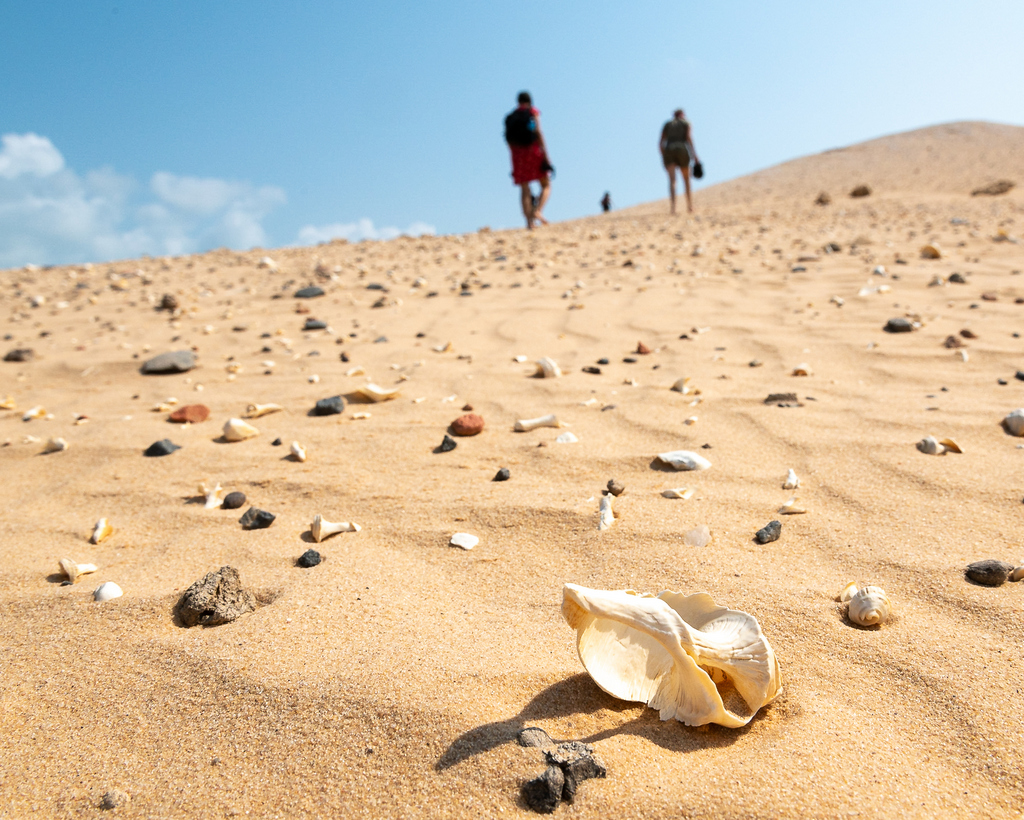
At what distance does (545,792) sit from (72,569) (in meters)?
1.24

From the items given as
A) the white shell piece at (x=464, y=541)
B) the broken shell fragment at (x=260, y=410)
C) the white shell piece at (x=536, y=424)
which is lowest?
the white shell piece at (x=464, y=541)

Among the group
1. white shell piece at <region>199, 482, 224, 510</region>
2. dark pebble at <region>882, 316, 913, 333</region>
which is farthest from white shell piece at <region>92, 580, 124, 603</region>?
dark pebble at <region>882, 316, 913, 333</region>

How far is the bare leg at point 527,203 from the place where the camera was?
27.9 feet

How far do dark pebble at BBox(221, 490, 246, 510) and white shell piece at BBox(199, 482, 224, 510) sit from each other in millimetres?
24

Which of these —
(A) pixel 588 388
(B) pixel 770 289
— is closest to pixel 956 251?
(B) pixel 770 289

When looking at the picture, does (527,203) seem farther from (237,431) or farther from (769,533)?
(769,533)

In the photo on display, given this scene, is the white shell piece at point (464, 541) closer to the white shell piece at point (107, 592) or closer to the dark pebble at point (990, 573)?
the white shell piece at point (107, 592)

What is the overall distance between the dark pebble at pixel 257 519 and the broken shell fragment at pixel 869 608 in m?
1.37

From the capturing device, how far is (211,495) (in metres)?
1.89

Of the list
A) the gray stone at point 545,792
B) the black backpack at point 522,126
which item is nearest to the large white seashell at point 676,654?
the gray stone at point 545,792

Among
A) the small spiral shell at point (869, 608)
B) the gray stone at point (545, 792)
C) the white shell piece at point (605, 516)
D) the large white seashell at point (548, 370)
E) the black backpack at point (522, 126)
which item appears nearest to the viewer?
the gray stone at point (545, 792)

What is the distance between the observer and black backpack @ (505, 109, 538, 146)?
8.03 meters

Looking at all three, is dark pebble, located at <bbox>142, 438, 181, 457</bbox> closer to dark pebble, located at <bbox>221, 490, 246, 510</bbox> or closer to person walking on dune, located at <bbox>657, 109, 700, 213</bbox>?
dark pebble, located at <bbox>221, 490, 246, 510</bbox>

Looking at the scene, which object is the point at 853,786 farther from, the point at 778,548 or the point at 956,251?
the point at 956,251
